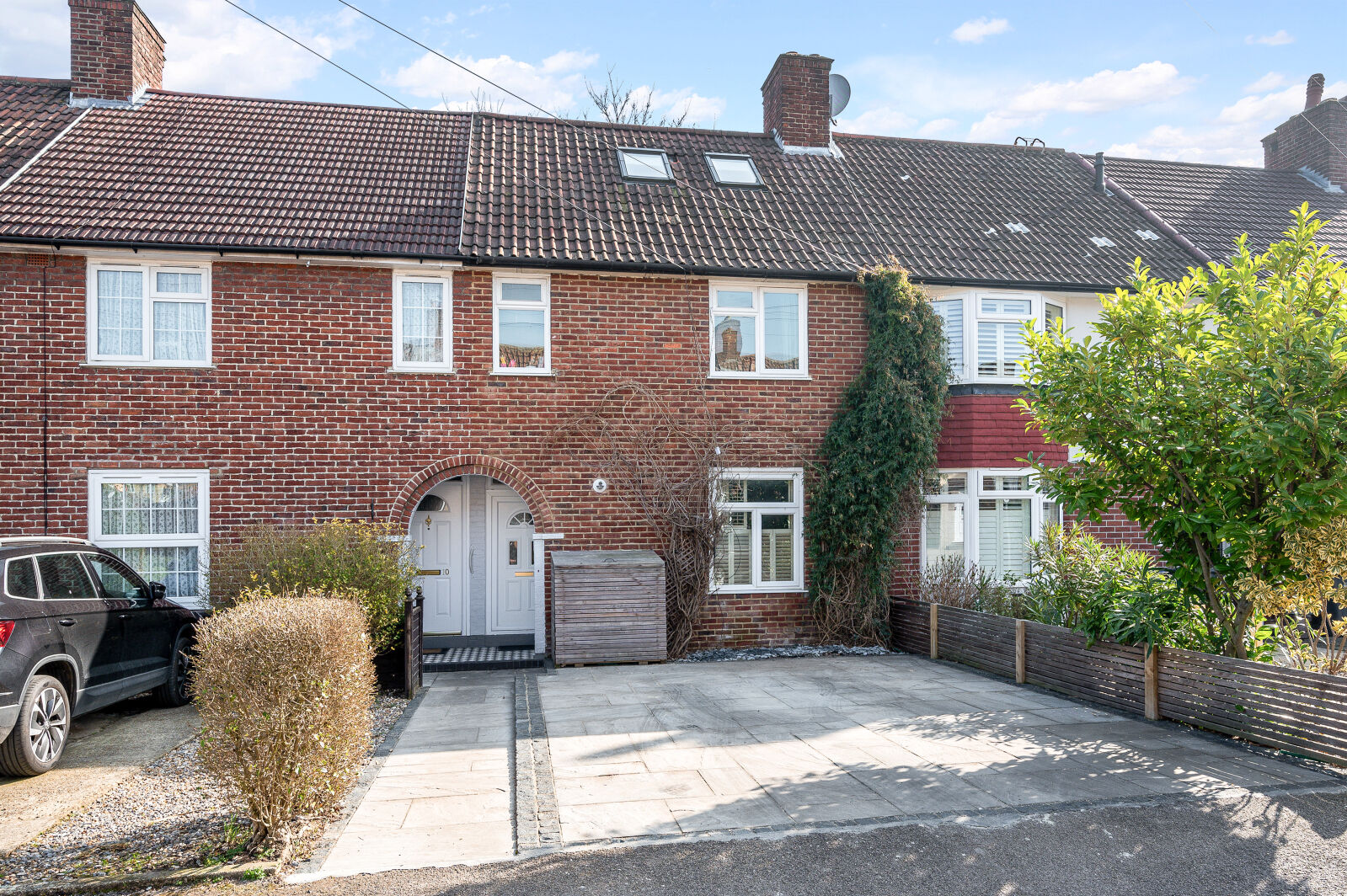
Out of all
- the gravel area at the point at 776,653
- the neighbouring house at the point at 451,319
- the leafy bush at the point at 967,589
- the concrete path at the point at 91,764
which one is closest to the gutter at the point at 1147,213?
the neighbouring house at the point at 451,319

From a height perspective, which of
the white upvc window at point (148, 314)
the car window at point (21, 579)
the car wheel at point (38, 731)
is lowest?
the car wheel at point (38, 731)

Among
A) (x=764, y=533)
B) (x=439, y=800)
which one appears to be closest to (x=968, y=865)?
(x=439, y=800)

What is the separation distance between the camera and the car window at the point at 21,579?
6691mm

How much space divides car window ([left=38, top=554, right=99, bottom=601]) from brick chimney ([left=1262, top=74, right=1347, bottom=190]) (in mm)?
22091

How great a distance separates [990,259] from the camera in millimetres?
13250

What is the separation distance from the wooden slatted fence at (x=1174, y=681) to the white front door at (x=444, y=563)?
266 inches

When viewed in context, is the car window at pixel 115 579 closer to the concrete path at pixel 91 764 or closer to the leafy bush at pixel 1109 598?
the concrete path at pixel 91 764

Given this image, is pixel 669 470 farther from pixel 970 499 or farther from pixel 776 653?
pixel 970 499

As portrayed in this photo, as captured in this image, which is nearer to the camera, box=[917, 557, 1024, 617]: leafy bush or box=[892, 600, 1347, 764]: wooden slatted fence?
box=[892, 600, 1347, 764]: wooden slatted fence

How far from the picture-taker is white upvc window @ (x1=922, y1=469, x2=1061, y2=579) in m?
12.7

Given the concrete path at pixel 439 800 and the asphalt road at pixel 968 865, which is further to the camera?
the concrete path at pixel 439 800

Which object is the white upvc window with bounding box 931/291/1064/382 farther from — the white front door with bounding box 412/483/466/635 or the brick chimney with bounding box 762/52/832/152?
the white front door with bounding box 412/483/466/635

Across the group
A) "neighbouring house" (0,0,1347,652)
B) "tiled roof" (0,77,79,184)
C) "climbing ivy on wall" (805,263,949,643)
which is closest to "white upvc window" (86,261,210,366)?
"neighbouring house" (0,0,1347,652)

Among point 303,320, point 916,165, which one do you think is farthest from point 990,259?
point 303,320
